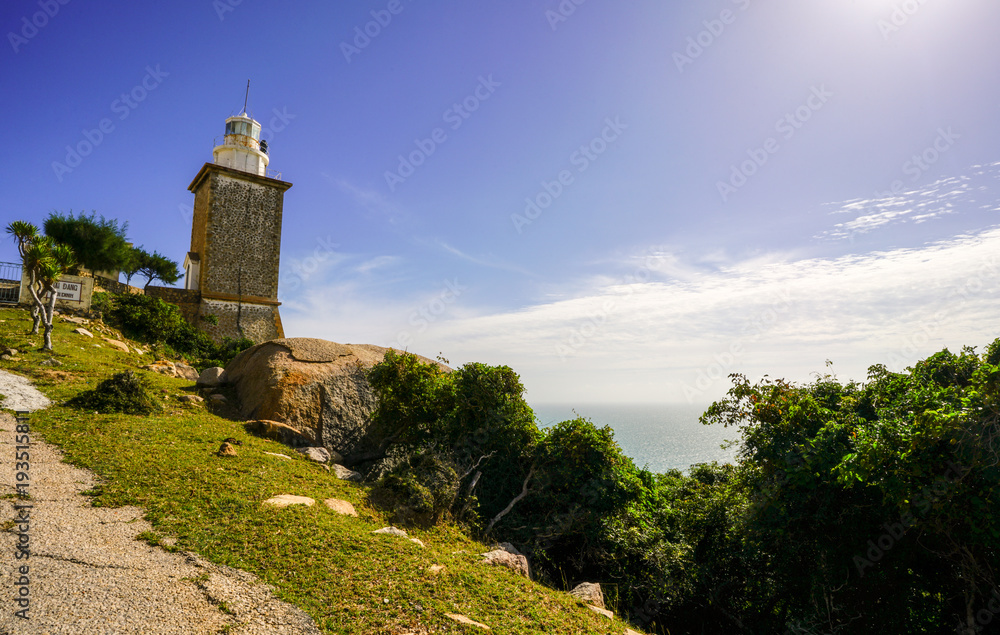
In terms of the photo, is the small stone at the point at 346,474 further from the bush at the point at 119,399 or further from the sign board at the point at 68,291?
the sign board at the point at 68,291

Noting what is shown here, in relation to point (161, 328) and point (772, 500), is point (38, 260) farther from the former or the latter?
point (772, 500)

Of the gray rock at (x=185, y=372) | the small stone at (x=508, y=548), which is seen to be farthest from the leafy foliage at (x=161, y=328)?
the small stone at (x=508, y=548)

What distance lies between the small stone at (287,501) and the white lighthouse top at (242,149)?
3010cm

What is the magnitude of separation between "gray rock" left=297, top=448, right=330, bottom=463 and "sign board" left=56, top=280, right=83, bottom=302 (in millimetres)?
18781

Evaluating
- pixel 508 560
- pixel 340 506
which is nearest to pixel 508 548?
pixel 508 560

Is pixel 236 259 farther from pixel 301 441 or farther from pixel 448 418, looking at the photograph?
pixel 448 418

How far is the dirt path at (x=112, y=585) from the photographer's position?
4.30m

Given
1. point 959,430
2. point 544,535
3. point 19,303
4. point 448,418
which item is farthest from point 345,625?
point 19,303

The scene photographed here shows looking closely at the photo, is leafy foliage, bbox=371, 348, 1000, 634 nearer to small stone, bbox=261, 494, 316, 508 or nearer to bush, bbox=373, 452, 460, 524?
bush, bbox=373, 452, 460, 524

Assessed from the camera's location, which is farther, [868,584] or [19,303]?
[19,303]

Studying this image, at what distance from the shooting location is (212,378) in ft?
48.1

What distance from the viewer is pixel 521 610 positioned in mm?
6098

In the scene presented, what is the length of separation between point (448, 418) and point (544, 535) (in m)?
3.33

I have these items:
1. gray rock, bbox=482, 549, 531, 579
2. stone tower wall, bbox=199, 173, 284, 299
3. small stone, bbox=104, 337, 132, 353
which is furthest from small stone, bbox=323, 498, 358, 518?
stone tower wall, bbox=199, 173, 284, 299
